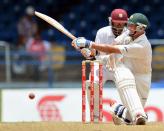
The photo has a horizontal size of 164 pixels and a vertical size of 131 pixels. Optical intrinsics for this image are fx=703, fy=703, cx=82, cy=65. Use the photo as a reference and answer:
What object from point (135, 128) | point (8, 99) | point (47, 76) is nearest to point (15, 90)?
point (8, 99)

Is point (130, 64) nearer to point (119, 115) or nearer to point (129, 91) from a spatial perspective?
point (129, 91)

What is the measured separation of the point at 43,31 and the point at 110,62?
28.7 ft

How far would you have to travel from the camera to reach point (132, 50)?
809cm

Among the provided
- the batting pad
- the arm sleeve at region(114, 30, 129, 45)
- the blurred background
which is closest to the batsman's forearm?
the batting pad

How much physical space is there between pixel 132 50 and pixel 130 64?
0.30 metres

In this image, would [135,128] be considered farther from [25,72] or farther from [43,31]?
[43,31]

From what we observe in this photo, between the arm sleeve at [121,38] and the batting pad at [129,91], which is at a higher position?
the arm sleeve at [121,38]

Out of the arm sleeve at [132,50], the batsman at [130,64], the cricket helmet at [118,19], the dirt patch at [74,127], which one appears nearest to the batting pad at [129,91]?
the batsman at [130,64]

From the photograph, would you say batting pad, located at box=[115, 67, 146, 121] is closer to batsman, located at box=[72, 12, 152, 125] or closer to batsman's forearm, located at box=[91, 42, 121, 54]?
batsman, located at box=[72, 12, 152, 125]

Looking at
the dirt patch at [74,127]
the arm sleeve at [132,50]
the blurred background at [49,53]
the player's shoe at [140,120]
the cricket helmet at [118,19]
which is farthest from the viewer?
the blurred background at [49,53]

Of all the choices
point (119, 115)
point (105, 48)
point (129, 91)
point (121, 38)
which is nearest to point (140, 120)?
point (129, 91)

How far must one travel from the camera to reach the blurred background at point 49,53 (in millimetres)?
12500

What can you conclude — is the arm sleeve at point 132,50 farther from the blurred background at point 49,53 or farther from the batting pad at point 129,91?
the blurred background at point 49,53

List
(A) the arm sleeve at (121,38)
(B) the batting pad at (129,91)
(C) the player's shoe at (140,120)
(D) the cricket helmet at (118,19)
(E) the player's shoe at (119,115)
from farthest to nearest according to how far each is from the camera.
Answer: (D) the cricket helmet at (118,19) < (A) the arm sleeve at (121,38) < (E) the player's shoe at (119,115) < (B) the batting pad at (129,91) < (C) the player's shoe at (140,120)
